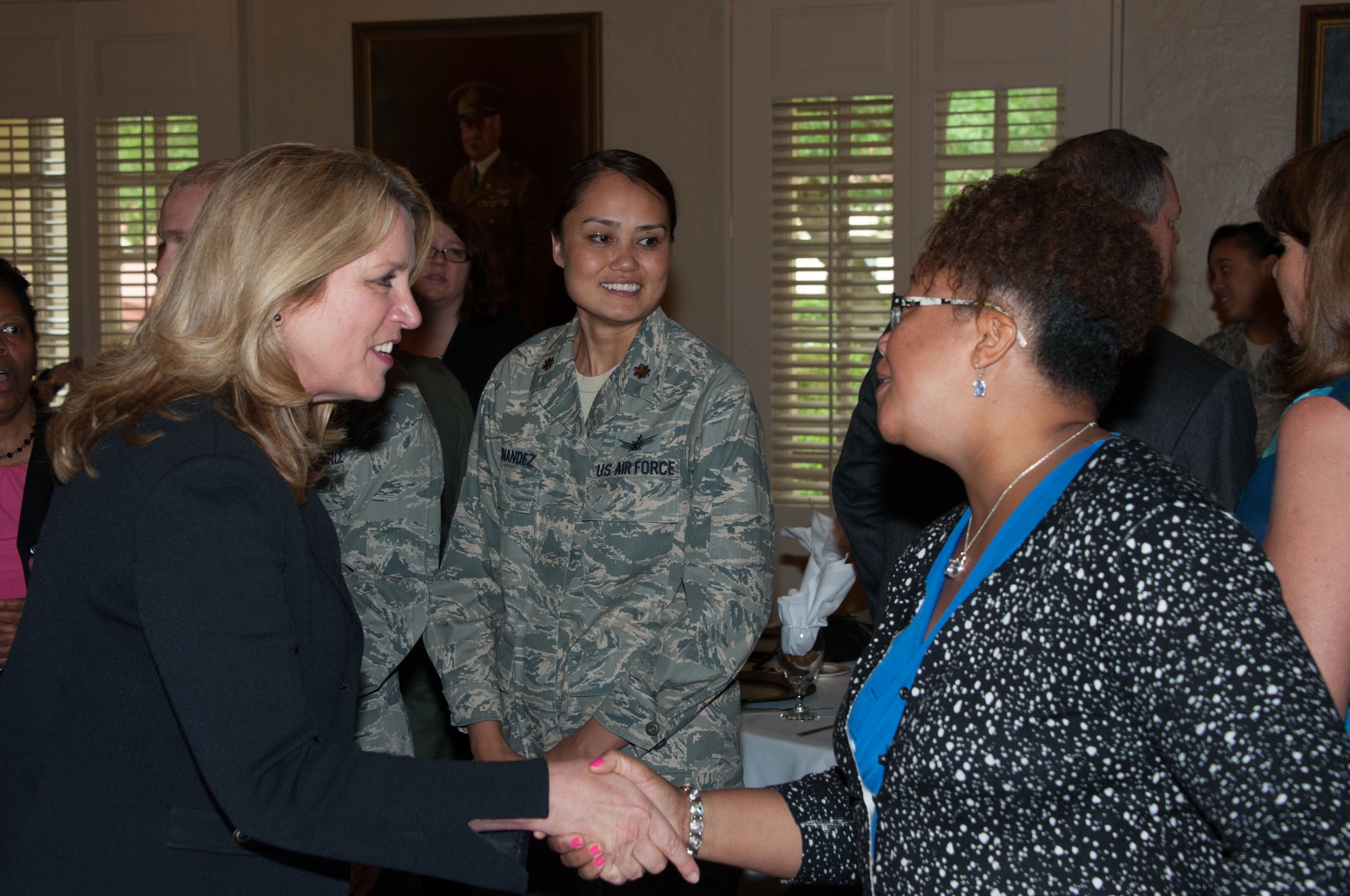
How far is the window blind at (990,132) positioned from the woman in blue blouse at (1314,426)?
2957 millimetres

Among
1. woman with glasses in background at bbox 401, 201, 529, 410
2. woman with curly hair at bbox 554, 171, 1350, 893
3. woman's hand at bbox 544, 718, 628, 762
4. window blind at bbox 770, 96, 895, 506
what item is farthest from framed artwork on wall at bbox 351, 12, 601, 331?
woman with curly hair at bbox 554, 171, 1350, 893

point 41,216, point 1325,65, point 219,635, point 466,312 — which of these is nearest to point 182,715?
point 219,635

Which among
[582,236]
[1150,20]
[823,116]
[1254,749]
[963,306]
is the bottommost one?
[1254,749]

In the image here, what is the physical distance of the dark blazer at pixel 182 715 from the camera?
3.85 ft

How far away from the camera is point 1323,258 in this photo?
1549 millimetres

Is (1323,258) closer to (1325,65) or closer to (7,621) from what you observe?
(7,621)

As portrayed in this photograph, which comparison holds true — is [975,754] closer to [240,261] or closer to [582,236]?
[240,261]

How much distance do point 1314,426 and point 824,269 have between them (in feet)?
11.7

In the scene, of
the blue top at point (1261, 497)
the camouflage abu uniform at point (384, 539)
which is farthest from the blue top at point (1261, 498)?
the camouflage abu uniform at point (384, 539)

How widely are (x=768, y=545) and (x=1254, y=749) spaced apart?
1.22 meters

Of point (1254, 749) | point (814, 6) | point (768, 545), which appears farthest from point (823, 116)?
point (1254, 749)

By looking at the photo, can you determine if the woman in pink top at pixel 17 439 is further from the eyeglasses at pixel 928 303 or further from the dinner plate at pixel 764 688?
the eyeglasses at pixel 928 303

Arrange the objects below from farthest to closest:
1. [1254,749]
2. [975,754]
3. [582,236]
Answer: [582,236] < [975,754] < [1254,749]

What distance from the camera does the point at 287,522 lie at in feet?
4.22
